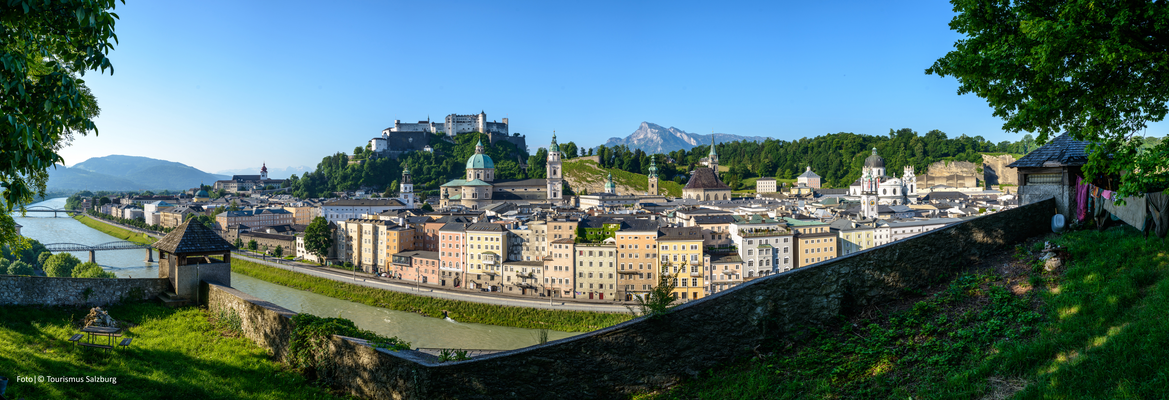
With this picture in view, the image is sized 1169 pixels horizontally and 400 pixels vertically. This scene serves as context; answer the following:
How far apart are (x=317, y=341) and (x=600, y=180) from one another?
337ft

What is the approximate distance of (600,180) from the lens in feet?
358

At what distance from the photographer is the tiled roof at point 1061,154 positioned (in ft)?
26.3

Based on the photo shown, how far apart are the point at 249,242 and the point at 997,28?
64.0 m

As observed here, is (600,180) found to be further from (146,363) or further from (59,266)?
(146,363)

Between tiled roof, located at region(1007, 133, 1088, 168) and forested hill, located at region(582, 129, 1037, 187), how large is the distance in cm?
9984

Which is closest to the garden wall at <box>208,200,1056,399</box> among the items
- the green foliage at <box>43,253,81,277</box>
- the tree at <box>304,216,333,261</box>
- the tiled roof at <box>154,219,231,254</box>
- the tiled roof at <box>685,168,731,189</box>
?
the tiled roof at <box>154,219,231,254</box>

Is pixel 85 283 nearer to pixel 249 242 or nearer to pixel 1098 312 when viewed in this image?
pixel 1098 312

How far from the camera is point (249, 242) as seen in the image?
56688 millimetres

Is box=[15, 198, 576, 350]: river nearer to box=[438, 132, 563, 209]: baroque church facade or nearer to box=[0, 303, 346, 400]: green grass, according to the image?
box=[0, 303, 346, 400]: green grass

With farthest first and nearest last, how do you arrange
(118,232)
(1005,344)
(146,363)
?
(118,232) → (146,363) → (1005,344)

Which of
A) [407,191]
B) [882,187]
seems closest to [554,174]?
[407,191]

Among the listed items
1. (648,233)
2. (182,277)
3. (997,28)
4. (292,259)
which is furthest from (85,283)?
(292,259)

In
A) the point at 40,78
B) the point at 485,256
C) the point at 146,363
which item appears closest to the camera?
the point at 40,78

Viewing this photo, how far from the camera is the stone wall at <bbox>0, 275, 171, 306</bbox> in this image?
28.1ft
